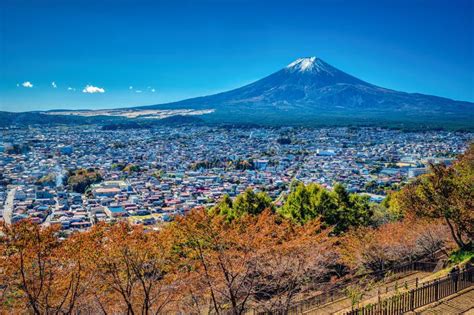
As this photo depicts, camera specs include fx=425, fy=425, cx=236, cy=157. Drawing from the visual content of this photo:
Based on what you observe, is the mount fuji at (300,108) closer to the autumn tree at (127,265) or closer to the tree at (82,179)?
the tree at (82,179)

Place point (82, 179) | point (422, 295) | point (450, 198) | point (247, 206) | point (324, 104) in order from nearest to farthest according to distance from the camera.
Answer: point (422, 295) < point (450, 198) < point (247, 206) < point (82, 179) < point (324, 104)

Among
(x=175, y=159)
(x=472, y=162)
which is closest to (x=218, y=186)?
(x=175, y=159)

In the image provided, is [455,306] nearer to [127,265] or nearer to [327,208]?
[127,265]

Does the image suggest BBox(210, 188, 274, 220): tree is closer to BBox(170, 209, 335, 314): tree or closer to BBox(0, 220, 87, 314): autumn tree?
BBox(170, 209, 335, 314): tree

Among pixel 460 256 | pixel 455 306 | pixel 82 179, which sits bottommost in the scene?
pixel 82 179

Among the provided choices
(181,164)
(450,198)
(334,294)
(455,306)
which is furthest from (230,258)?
(181,164)

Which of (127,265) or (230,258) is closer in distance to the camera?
(127,265)

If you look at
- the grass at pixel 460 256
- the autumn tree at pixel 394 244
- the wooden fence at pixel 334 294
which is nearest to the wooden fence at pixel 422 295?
the wooden fence at pixel 334 294
